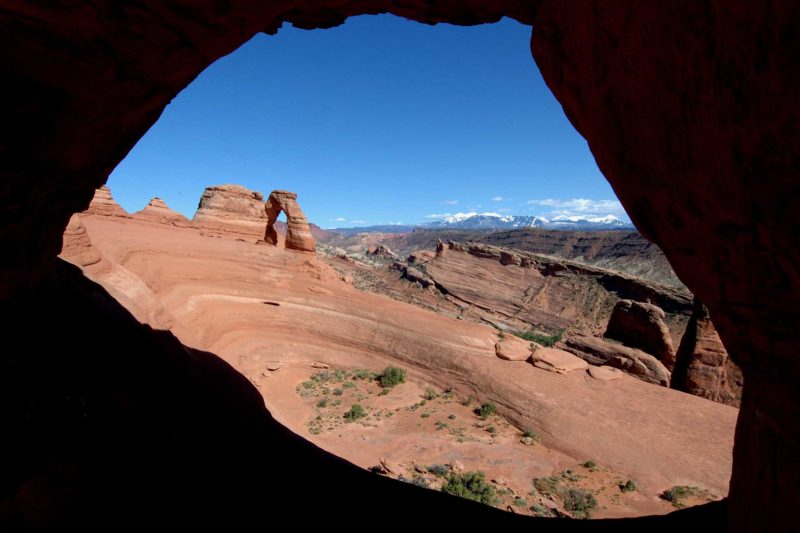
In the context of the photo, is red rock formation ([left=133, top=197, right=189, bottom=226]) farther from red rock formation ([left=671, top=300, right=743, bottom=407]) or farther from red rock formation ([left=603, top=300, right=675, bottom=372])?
red rock formation ([left=671, top=300, right=743, bottom=407])

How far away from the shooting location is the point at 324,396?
15617mm

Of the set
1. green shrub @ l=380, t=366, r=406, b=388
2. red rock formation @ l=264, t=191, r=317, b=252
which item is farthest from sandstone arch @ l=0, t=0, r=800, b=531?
red rock formation @ l=264, t=191, r=317, b=252

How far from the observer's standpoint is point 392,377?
1680cm

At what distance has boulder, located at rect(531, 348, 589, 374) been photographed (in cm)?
1645

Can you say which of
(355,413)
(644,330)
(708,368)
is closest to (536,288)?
(644,330)

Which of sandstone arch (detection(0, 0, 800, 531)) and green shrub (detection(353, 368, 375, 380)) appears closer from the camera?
sandstone arch (detection(0, 0, 800, 531))

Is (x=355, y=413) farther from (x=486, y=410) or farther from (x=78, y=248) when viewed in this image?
(x=78, y=248)

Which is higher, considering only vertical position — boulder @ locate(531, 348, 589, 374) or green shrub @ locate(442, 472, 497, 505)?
boulder @ locate(531, 348, 589, 374)

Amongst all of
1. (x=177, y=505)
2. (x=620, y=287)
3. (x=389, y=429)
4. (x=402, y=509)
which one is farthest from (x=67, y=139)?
(x=620, y=287)

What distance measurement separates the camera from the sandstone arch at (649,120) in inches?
96.9

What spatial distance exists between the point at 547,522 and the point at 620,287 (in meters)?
43.7

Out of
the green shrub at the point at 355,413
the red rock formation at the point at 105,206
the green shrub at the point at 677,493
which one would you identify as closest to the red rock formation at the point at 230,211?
the red rock formation at the point at 105,206

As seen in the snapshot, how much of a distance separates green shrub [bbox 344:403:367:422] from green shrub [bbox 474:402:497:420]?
4.20m

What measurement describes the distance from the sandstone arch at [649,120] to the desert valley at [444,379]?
23.1 ft
